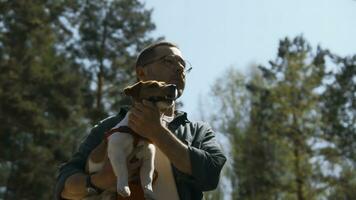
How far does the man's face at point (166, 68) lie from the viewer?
9.77 feet

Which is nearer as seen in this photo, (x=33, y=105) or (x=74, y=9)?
(x=33, y=105)

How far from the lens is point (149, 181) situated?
2.72 m

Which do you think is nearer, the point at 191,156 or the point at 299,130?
the point at 191,156

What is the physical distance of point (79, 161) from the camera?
304cm

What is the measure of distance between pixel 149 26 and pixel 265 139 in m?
7.59

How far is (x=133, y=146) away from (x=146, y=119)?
0.22 m

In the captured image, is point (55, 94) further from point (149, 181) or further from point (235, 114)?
point (149, 181)

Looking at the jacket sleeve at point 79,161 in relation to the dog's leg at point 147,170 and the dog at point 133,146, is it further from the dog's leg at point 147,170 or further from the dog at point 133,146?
the dog's leg at point 147,170

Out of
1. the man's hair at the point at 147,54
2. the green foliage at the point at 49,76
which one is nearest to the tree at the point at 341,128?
the green foliage at the point at 49,76

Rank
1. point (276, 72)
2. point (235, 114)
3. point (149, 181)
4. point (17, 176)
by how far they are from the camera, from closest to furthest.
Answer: point (149, 181), point (17, 176), point (276, 72), point (235, 114)

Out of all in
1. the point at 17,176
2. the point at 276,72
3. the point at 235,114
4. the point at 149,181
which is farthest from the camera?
the point at 235,114

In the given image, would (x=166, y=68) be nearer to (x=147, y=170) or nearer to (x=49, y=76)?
(x=147, y=170)

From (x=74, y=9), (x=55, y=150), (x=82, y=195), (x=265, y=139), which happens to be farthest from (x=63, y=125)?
(x=82, y=195)

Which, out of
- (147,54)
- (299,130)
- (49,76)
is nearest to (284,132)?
(299,130)
